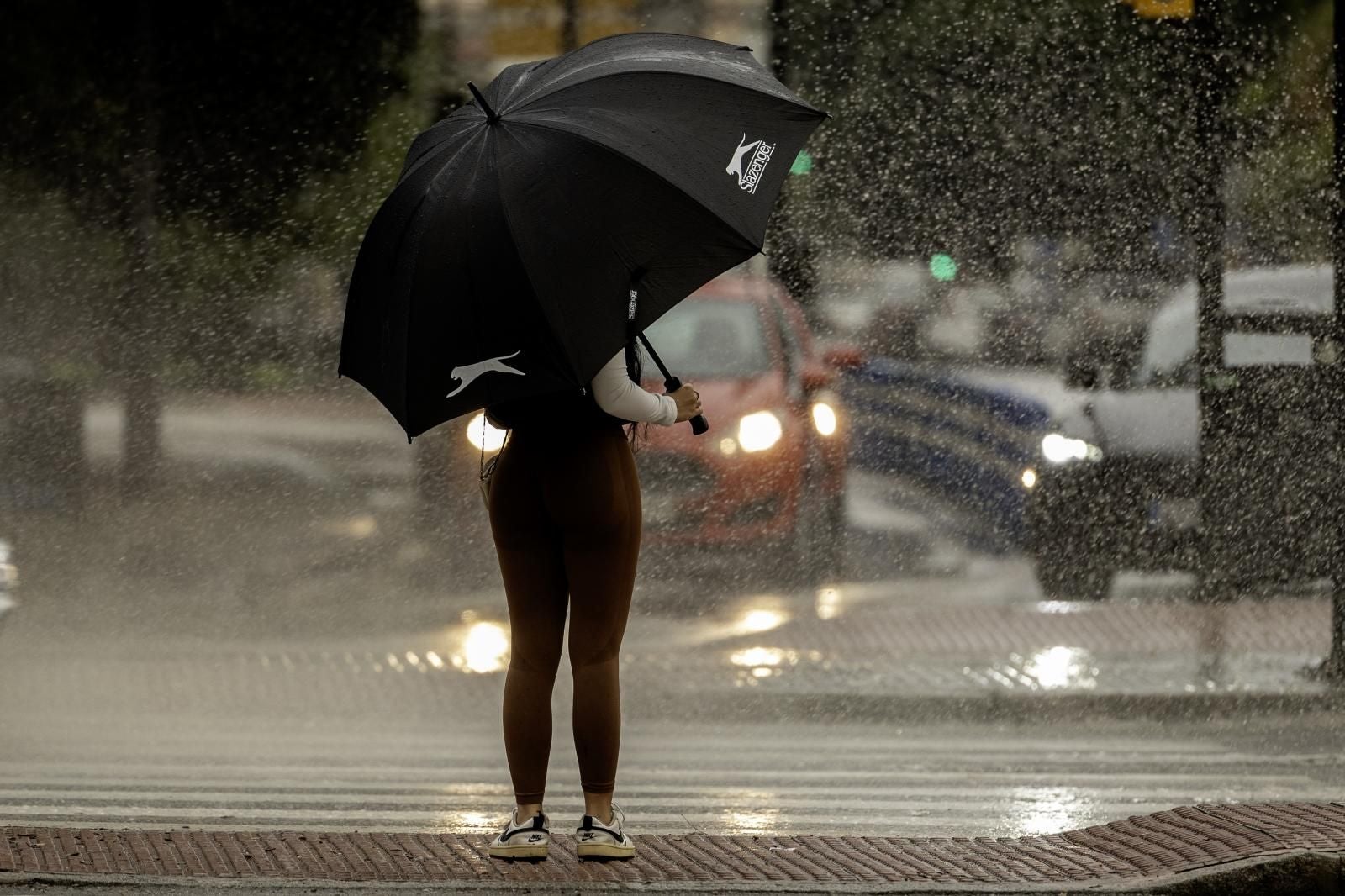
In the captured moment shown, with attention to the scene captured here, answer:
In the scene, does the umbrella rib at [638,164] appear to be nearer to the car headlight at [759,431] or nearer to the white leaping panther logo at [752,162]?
the white leaping panther logo at [752,162]

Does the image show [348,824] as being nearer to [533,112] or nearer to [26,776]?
[26,776]

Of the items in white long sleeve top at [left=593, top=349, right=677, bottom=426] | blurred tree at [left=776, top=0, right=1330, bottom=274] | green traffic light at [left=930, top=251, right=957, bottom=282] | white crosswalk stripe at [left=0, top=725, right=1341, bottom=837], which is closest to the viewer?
white long sleeve top at [left=593, top=349, right=677, bottom=426]

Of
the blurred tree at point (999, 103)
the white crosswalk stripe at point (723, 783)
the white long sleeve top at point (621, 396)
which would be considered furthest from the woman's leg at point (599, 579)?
the blurred tree at point (999, 103)

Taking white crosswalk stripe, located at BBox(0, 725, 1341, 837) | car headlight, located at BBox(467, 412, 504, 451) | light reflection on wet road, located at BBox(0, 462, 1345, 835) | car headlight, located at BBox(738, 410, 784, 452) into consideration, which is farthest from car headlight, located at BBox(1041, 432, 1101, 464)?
white crosswalk stripe, located at BBox(0, 725, 1341, 837)

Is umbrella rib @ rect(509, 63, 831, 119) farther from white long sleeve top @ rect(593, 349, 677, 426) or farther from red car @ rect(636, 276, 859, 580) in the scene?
red car @ rect(636, 276, 859, 580)

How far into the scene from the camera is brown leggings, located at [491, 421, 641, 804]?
468 cm

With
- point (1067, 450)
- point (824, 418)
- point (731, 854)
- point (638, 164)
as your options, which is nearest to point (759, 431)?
point (824, 418)

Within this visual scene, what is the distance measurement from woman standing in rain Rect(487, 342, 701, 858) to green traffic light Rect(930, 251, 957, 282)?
21.0 ft

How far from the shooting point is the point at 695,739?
7.64 meters

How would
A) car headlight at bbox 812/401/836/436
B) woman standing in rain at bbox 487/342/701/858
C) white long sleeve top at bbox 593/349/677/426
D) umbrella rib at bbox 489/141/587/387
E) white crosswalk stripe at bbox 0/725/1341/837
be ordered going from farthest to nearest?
car headlight at bbox 812/401/836/436 → white crosswalk stripe at bbox 0/725/1341/837 → woman standing in rain at bbox 487/342/701/858 → white long sleeve top at bbox 593/349/677/426 → umbrella rib at bbox 489/141/587/387

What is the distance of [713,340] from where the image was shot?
10.6 metres

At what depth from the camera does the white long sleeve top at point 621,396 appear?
179 inches

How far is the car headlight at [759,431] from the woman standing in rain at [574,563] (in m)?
5.33

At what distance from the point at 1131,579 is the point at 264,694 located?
450cm
